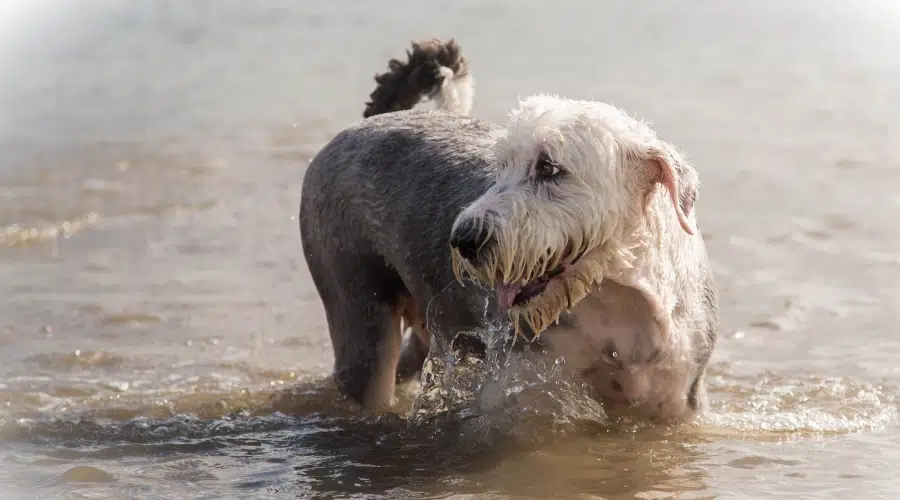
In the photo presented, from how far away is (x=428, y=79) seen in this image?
24.2 feet

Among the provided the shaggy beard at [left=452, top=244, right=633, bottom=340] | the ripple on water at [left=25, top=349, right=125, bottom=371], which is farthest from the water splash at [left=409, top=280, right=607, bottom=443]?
the ripple on water at [left=25, top=349, right=125, bottom=371]

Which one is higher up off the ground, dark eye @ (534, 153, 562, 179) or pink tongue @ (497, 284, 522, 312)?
dark eye @ (534, 153, 562, 179)

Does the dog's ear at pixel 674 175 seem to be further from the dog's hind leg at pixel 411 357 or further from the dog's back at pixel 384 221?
the dog's hind leg at pixel 411 357

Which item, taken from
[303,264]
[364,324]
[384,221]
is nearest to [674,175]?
[384,221]

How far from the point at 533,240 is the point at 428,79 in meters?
2.54

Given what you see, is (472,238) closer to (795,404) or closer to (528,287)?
(528,287)

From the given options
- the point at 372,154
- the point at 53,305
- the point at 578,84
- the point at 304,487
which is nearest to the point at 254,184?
the point at 53,305

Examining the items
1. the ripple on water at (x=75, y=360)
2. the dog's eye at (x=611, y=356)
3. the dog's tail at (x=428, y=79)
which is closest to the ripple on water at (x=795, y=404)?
the dog's eye at (x=611, y=356)

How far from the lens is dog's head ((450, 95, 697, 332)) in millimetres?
5086

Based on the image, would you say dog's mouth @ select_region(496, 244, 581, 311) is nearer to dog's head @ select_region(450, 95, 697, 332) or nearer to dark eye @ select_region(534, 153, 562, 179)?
dog's head @ select_region(450, 95, 697, 332)

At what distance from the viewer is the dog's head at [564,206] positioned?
5086 mm

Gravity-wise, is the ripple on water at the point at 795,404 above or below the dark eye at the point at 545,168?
below

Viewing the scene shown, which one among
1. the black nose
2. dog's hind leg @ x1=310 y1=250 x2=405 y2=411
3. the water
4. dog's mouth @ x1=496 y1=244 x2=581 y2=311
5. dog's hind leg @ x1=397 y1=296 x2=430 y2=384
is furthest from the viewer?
dog's hind leg @ x1=397 y1=296 x2=430 y2=384

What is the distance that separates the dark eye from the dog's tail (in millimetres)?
2206
